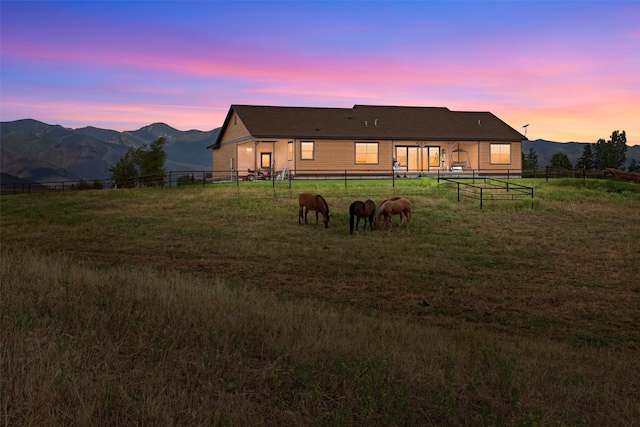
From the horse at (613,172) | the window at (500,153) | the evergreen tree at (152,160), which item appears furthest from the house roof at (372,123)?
the evergreen tree at (152,160)

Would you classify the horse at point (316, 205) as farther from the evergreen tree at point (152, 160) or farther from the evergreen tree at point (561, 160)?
the evergreen tree at point (561, 160)

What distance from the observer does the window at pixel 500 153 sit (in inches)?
1903

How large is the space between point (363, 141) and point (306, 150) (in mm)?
4795

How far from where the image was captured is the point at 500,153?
159ft

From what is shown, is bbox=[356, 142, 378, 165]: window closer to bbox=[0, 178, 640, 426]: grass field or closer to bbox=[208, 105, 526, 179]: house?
bbox=[208, 105, 526, 179]: house

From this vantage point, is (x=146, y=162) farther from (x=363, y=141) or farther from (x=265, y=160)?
(x=363, y=141)

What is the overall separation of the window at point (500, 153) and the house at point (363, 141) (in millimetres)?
87

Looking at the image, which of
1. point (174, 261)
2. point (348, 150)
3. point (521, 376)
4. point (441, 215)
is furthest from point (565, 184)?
point (521, 376)

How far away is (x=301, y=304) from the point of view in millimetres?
10961

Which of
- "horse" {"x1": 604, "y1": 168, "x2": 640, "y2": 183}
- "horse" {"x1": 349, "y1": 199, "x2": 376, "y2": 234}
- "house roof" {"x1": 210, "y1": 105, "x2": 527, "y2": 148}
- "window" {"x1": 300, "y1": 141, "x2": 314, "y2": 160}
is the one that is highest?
"house roof" {"x1": 210, "y1": 105, "x2": 527, "y2": 148}

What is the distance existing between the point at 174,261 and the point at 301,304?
7.45m

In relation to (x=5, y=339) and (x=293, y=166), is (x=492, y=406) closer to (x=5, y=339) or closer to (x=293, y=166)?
(x=5, y=339)

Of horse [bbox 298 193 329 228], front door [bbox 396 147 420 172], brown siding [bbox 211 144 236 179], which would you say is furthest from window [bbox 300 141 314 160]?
horse [bbox 298 193 329 228]

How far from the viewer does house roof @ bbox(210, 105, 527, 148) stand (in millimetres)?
44438
